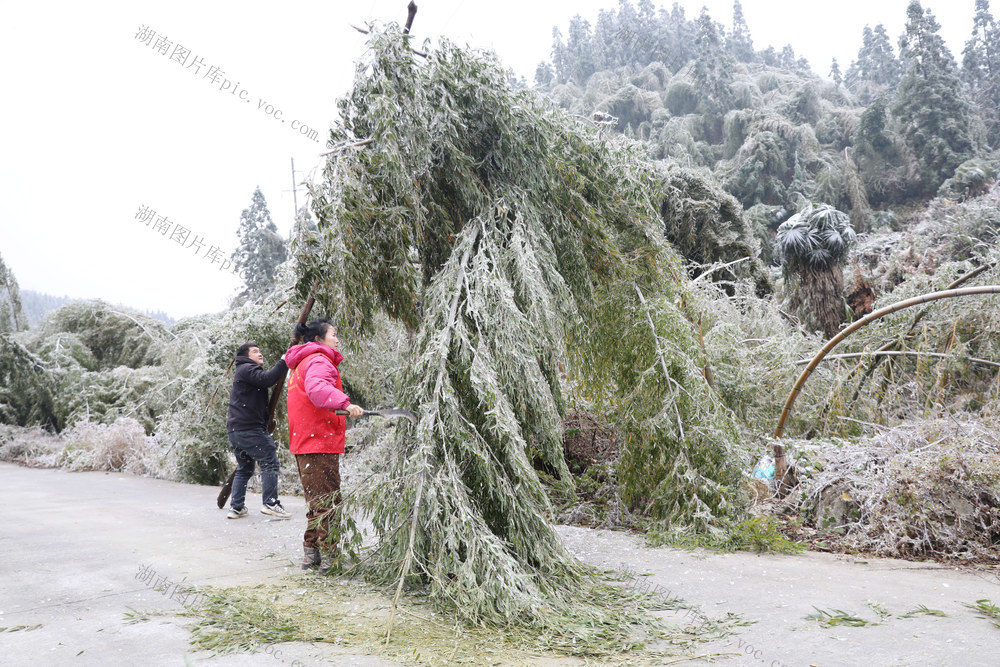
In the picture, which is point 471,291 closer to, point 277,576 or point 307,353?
point 307,353

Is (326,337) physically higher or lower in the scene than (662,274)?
lower

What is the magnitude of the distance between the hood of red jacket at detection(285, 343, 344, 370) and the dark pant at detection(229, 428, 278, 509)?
209 centimetres

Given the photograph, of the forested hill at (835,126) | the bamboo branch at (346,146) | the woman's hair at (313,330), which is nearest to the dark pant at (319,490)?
the woman's hair at (313,330)

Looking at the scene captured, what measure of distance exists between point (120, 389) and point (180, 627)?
443 inches

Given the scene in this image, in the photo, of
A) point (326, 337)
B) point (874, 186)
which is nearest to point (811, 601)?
point (326, 337)

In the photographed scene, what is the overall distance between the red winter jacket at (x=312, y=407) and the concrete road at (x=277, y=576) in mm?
866

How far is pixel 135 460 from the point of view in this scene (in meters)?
9.94

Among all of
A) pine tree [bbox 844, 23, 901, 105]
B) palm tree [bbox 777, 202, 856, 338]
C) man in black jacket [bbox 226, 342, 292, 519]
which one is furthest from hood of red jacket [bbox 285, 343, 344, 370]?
pine tree [bbox 844, 23, 901, 105]

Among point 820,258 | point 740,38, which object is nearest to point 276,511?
point 820,258

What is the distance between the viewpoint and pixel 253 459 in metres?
6.29

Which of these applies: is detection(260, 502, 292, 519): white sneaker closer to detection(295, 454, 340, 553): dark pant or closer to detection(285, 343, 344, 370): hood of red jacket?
detection(295, 454, 340, 553): dark pant

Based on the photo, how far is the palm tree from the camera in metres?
12.0

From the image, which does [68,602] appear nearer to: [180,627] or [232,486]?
[180,627]

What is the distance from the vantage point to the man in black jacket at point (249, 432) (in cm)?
605
